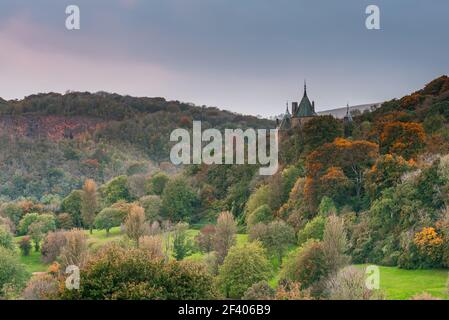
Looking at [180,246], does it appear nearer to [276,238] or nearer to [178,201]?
[276,238]

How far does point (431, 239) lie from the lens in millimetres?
34688

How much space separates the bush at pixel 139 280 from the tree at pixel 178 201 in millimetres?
37555

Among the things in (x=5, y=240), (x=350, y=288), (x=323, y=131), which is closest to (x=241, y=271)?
(x=350, y=288)

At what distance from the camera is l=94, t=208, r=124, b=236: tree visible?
65.8 metres

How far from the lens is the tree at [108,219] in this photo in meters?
65.8

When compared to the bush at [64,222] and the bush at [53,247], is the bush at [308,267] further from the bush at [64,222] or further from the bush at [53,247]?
the bush at [64,222]

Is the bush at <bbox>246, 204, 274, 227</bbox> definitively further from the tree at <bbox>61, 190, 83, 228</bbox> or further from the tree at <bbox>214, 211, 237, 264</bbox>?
the tree at <bbox>61, 190, 83, 228</bbox>

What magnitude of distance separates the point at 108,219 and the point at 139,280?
3964 centimetres

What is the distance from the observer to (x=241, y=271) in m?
35.9

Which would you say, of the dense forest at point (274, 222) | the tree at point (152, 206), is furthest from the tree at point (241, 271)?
the tree at point (152, 206)

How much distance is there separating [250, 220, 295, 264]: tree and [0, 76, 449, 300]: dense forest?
0.28 feet

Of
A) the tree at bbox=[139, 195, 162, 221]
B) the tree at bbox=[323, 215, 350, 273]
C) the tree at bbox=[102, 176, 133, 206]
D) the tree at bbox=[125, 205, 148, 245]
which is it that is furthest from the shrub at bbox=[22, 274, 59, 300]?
the tree at bbox=[102, 176, 133, 206]
